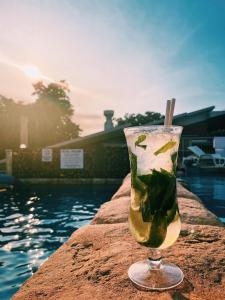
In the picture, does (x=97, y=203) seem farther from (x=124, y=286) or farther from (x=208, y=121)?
(x=208, y=121)

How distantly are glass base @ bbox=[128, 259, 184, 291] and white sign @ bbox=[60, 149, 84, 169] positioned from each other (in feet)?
46.3

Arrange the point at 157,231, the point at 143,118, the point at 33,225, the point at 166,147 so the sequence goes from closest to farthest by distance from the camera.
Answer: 1. the point at 157,231
2. the point at 166,147
3. the point at 33,225
4. the point at 143,118

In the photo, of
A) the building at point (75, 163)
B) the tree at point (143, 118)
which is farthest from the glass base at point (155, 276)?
the tree at point (143, 118)

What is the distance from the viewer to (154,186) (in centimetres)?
149

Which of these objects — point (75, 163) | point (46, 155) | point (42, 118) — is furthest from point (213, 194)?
point (42, 118)

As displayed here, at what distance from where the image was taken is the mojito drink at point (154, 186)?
4.68 ft

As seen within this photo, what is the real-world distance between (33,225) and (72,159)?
9301 mm

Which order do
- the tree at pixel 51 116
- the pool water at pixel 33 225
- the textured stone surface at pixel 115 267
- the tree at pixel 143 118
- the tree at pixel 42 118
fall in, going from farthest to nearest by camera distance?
the tree at pixel 143 118 < the tree at pixel 51 116 < the tree at pixel 42 118 < the pool water at pixel 33 225 < the textured stone surface at pixel 115 267

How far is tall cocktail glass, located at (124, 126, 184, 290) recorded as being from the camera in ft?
4.65

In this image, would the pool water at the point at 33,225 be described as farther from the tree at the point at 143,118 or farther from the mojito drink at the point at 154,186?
Result: the tree at the point at 143,118

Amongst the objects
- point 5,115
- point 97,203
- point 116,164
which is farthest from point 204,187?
point 5,115

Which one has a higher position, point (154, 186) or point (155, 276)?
point (154, 186)

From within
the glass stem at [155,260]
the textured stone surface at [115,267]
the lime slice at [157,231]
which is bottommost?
the textured stone surface at [115,267]

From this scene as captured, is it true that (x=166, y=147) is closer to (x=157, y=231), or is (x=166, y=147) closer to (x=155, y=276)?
(x=157, y=231)
